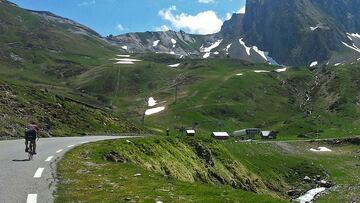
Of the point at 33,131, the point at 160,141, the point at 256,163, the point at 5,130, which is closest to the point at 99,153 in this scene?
the point at 33,131

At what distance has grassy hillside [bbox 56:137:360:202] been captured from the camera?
21688 mm

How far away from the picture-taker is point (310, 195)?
7969 cm

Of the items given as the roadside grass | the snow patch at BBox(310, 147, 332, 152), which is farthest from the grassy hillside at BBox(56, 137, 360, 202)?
the snow patch at BBox(310, 147, 332, 152)

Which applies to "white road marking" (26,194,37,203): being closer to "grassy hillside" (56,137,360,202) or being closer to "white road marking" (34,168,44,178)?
"grassy hillside" (56,137,360,202)

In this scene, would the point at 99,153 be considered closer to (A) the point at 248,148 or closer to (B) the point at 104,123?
(B) the point at 104,123

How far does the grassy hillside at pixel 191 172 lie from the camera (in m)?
21.7

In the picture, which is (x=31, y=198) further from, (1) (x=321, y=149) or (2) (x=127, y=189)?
(1) (x=321, y=149)

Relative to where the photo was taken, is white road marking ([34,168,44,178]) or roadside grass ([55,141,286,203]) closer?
roadside grass ([55,141,286,203])

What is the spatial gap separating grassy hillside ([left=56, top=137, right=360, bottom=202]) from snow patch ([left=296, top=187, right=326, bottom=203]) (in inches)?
62.4

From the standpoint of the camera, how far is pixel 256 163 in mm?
91625

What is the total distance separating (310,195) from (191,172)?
118 ft

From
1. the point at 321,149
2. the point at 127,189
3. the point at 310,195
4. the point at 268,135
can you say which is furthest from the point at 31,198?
the point at 268,135

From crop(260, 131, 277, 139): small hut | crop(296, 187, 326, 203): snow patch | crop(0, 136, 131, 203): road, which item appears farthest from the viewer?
crop(260, 131, 277, 139): small hut

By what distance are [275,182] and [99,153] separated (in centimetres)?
5353
